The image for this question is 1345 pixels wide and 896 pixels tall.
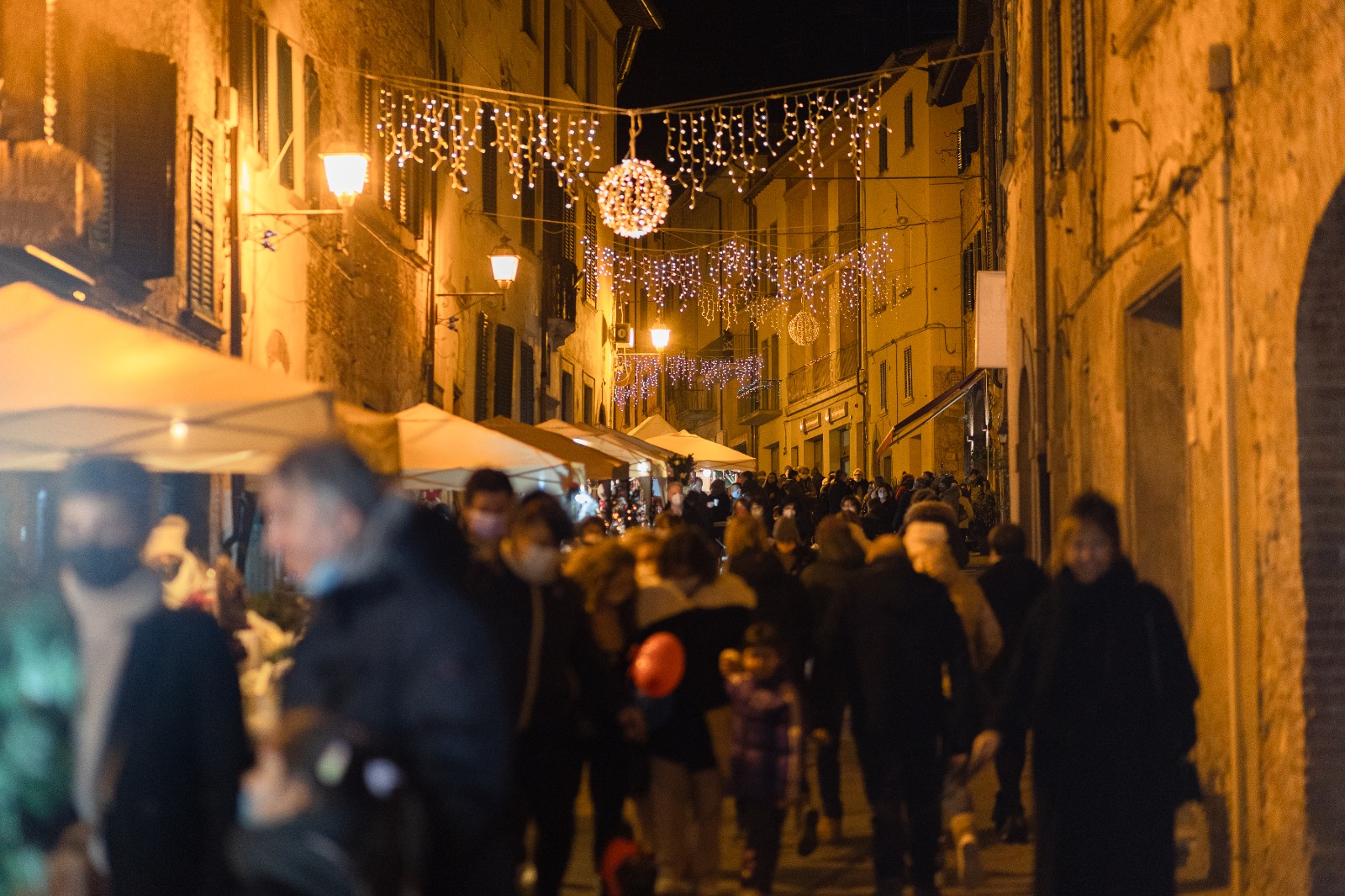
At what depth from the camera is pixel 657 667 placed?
6562mm

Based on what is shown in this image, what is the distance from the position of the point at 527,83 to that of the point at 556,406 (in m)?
6.29

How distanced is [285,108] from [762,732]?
10.7m

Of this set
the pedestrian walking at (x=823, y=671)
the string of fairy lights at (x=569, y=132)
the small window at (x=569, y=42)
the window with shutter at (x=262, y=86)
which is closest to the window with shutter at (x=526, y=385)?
the string of fairy lights at (x=569, y=132)

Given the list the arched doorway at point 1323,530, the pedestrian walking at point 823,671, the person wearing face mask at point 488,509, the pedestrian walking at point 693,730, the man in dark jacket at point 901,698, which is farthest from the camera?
the pedestrian walking at point 823,671

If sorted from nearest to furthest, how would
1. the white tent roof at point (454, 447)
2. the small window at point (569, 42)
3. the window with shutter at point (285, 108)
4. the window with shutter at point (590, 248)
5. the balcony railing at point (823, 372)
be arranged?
the white tent roof at point (454, 447), the window with shutter at point (285, 108), the small window at point (569, 42), the window with shutter at point (590, 248), the balcony railing at point (823, 372)

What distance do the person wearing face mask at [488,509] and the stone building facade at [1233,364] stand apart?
10.4 feet

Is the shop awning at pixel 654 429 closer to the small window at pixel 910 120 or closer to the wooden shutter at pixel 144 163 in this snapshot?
the small window at pixel 910 120

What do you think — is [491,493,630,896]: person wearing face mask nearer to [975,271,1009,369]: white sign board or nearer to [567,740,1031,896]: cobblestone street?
[567,740,1031,896]: cobblestone street

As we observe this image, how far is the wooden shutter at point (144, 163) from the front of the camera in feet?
36.5

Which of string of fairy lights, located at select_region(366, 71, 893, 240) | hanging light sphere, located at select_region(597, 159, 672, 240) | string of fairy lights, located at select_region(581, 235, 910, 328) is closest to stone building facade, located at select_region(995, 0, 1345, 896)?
string of fairy lights, located at select_region(366, 71, 893, 240)

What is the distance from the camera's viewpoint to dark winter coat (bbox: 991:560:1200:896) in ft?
19.0

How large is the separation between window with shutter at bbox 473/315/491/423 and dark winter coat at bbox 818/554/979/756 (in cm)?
1786

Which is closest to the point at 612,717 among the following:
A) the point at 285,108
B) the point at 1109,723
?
the point at 1109,723

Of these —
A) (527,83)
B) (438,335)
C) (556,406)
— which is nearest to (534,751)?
(438,335)
